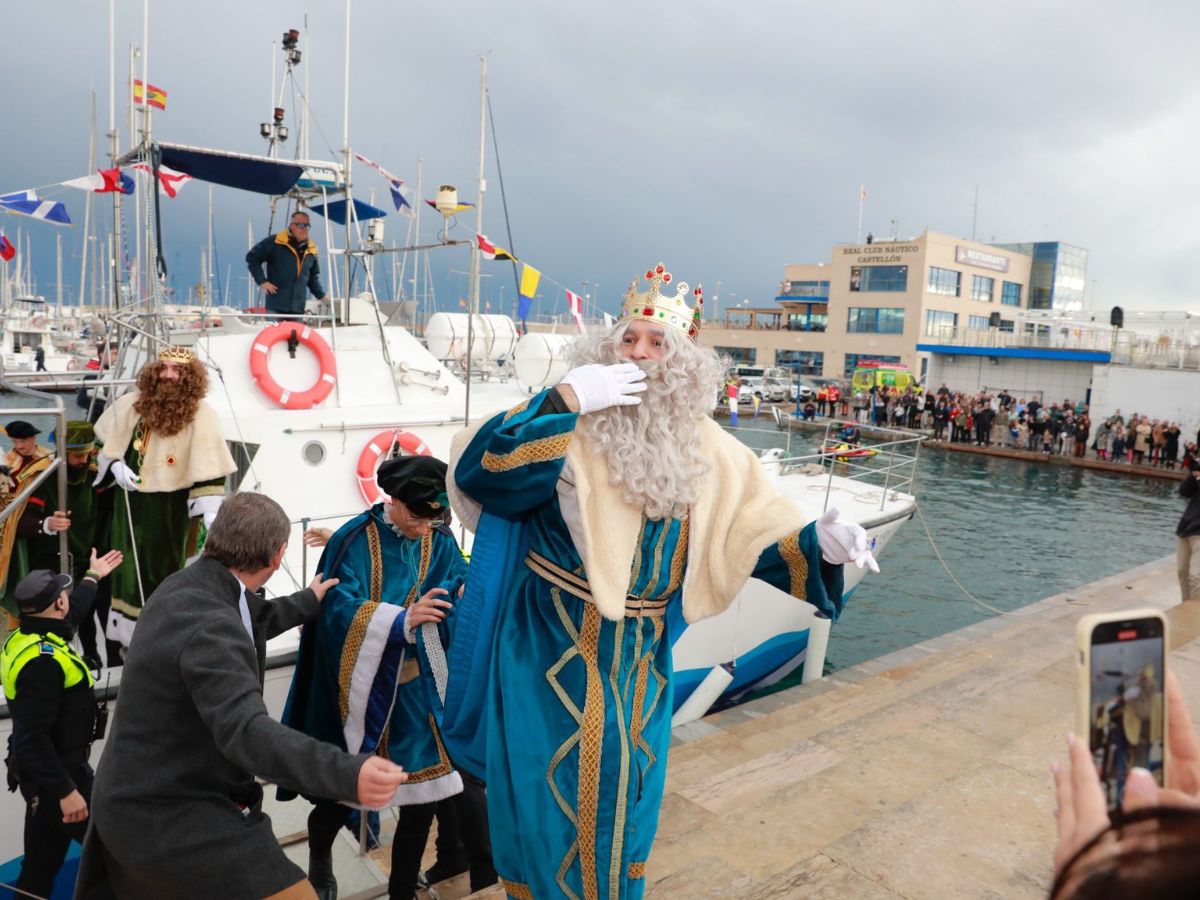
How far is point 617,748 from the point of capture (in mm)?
2334

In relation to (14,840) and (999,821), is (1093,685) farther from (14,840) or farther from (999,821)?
(14,840)

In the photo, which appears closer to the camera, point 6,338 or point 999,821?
point 999,821

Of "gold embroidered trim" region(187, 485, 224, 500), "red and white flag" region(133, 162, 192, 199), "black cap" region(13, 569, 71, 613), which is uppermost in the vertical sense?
"red and white flag" region(133, 162, 192, 199)

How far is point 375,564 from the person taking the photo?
3.02m

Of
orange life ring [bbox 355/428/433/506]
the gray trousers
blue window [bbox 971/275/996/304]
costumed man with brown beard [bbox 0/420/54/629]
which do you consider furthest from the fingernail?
blue window [bbox 971/275/996/304]

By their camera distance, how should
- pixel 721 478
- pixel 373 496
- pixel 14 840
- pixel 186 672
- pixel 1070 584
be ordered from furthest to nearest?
pixel 1070 584 → pixel 373 496 → pixel 14 840 → pixel 721 478 → pixel 186 672

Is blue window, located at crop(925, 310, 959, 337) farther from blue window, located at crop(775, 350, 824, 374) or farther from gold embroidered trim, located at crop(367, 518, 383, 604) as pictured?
gold embroidered trim, located at crop(367, 518, 383, 604)

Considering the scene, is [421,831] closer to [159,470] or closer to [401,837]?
[401,837]

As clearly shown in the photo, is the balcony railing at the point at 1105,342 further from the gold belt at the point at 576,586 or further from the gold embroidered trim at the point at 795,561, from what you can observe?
the gold belt at the point at 576,586

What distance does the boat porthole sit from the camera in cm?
614

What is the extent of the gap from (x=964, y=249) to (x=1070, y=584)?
37.4 meters

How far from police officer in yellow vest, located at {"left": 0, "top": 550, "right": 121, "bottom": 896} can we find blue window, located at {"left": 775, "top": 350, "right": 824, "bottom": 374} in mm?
47423

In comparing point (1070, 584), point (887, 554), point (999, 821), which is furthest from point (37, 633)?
point (1070, 584)

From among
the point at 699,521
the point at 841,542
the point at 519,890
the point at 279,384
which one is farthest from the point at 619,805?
the point at 279,384
